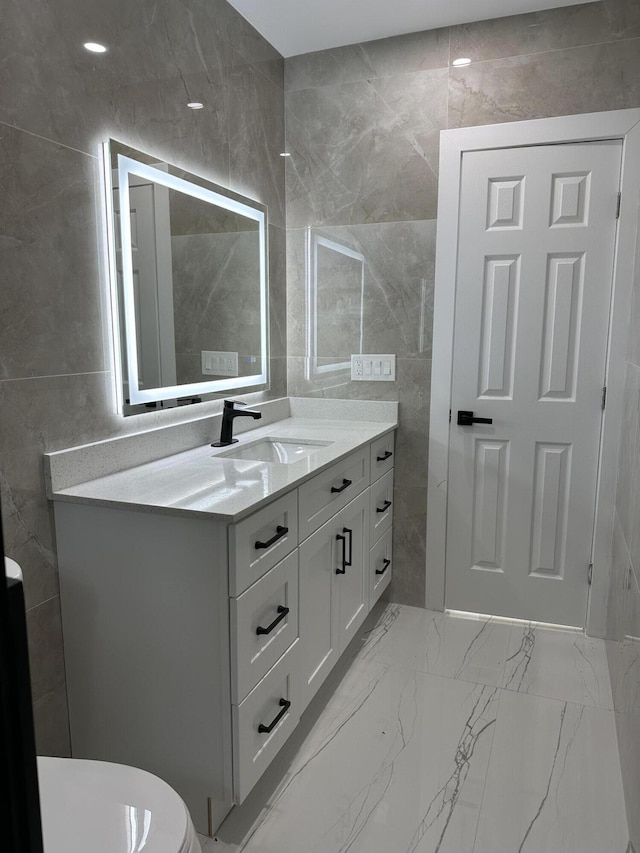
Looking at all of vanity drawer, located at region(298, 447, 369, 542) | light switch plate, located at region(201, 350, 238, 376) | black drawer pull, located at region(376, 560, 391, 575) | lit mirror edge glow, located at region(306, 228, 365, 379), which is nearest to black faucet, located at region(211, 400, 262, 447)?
light switch plate, located at region(201, 350, 238, 376)

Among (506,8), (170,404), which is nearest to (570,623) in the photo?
(170,404)

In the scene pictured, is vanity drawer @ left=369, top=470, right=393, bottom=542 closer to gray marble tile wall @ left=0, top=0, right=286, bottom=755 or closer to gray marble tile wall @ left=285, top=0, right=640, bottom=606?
gray marble tile wall @ left=285, top=0, right=640, bottom=606

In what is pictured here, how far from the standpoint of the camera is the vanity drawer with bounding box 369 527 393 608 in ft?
8.60

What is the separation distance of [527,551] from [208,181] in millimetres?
2037

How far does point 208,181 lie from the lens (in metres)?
2.29

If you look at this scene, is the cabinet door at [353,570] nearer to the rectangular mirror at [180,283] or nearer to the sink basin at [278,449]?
the sink basin at [278,449]

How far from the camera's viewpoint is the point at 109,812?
1080mm

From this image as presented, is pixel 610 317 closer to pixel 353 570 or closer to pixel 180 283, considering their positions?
pixel 353 570

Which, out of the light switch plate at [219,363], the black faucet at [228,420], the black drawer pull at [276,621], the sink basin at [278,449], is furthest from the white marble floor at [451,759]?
the light switch plate at [219,363]

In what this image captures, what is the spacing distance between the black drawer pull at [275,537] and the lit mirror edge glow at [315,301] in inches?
53.8

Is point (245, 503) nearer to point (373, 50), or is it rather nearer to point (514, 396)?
point (514, 396)

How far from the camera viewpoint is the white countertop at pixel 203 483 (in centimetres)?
151

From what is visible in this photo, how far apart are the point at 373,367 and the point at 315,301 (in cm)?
43

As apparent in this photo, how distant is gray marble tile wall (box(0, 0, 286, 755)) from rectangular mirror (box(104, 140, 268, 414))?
2.7 inches
